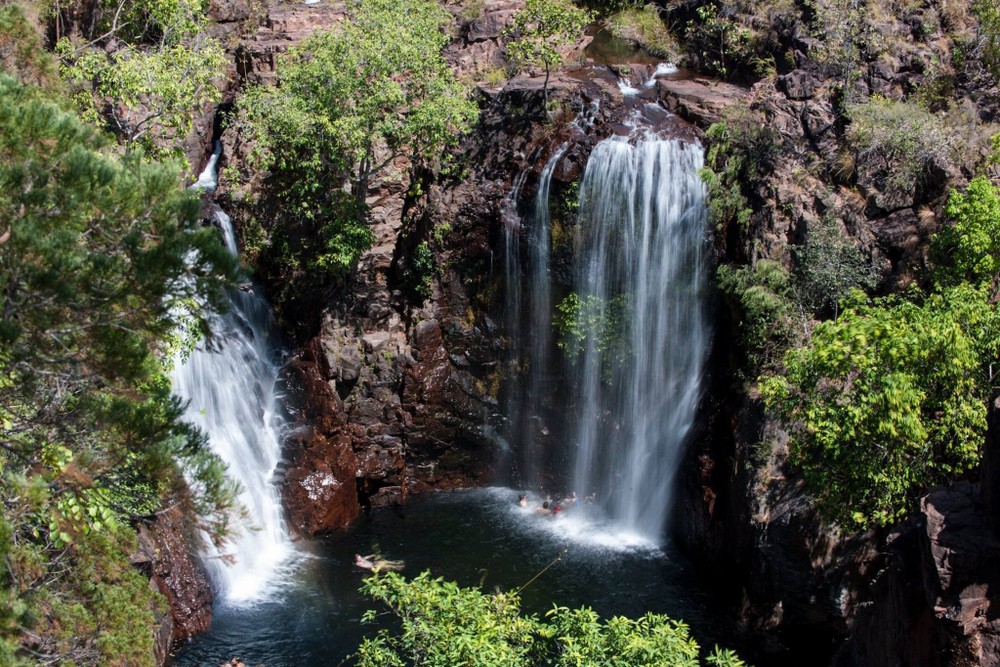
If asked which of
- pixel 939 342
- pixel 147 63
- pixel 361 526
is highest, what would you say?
pixel 147 63

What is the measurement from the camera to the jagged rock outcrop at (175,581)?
17.2 metres

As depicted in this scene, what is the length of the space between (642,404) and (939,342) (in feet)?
33.3

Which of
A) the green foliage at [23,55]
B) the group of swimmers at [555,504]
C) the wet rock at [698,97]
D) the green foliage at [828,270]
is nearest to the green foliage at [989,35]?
the wet rock at [698,97]

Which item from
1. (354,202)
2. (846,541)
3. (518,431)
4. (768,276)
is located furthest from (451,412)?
(846,541)

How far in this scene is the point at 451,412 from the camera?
24516 millimetres

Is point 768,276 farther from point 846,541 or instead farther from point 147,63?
point 147,63

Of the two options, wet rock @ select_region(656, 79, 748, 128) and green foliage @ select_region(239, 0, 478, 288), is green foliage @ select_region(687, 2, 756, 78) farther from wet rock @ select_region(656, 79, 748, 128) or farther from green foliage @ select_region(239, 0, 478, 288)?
green foliage @ select_region(239, 0, 478, 288)

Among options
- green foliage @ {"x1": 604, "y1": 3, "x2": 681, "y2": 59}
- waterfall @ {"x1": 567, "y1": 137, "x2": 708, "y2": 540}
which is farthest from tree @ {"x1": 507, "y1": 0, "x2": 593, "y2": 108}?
green foliage @ {"x1": 604, "y1": 3, "x2": 681, "y2": 59}

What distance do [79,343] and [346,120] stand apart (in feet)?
46.1

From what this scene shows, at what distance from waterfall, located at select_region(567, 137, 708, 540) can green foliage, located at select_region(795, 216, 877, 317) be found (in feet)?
8.51

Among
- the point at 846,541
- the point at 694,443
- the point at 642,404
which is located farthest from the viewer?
the point at 642,404

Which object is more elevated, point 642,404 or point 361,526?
point 642,404

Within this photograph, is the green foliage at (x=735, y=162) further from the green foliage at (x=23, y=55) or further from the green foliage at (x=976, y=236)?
the green foliage at (x=23, y=55)

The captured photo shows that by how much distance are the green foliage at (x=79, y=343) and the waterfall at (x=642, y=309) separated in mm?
13768
